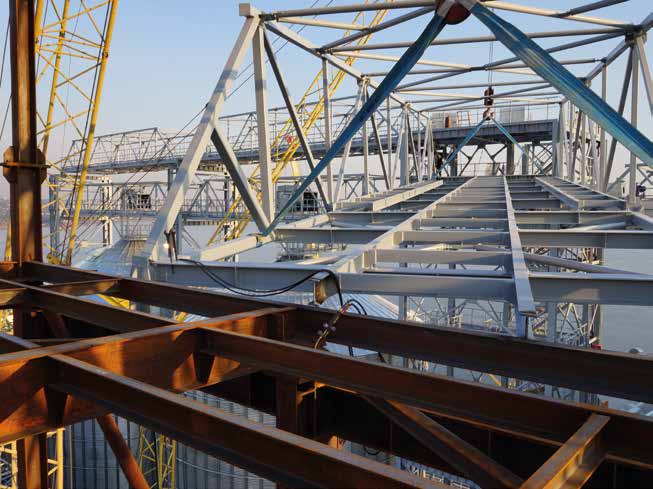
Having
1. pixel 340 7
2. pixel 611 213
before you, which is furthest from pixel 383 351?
pixel 611 213

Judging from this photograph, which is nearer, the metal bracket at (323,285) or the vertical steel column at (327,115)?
the metal bracket at (323,285)

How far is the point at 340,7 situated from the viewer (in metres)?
9.14

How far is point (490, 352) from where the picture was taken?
3715mm

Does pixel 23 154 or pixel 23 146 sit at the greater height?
pixel 23 146

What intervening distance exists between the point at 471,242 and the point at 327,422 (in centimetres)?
492

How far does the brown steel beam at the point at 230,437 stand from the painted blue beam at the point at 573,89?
203 inches

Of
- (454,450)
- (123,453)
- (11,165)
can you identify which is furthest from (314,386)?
(11,165)

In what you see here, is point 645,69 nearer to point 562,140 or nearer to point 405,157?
point 405,157

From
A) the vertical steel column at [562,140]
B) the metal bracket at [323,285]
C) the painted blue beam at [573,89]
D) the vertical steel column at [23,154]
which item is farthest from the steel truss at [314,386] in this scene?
the vertical steel column at [562,140]

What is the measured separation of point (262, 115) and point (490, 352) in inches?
244

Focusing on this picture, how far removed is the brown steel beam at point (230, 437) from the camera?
203 centimetres

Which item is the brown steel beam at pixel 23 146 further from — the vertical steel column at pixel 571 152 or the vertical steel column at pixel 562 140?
the vertical steel column at pixel 562 140

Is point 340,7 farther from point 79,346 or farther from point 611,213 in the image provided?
point 79,346

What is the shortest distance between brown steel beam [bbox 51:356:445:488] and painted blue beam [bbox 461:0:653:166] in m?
5.16
